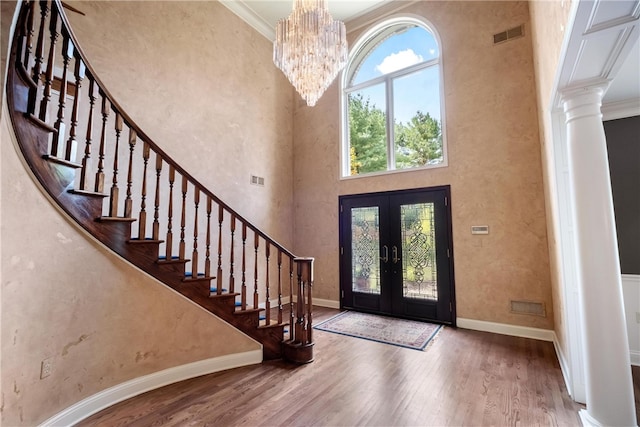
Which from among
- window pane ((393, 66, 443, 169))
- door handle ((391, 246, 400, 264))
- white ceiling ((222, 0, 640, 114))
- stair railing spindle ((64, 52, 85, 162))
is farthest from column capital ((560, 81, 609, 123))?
white ceiling ((222, 0, 640, 114))

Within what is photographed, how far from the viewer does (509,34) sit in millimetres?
4117

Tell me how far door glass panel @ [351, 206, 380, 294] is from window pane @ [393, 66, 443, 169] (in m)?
1.06

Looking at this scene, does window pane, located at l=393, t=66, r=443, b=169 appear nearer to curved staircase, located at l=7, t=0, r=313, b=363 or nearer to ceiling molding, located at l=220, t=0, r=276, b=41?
ceiling molding, located at l=220, t=0, r=276, b=41

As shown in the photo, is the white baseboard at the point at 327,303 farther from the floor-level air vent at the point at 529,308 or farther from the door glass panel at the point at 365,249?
the floor-level air vent at the point at 529,308

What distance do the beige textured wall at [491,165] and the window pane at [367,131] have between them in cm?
56

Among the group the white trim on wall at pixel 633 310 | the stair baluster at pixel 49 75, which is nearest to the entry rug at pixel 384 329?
the white trim on wall at pixel 633 310

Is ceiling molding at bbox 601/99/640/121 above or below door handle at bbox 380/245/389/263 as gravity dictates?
above

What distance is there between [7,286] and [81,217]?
1.96 feet

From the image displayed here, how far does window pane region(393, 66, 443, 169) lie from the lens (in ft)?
15.7

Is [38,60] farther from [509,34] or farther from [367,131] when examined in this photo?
[509,34]

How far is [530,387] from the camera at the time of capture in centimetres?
254

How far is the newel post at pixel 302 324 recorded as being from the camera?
309cm

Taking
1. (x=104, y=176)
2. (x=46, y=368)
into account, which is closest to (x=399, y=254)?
(x=104, y=176)

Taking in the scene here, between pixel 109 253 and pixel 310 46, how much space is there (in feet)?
9.31
